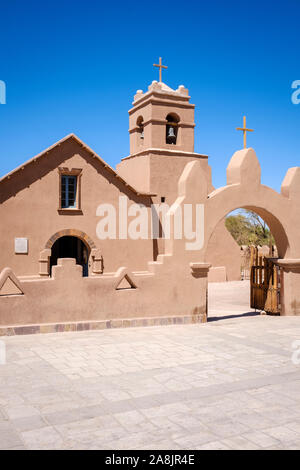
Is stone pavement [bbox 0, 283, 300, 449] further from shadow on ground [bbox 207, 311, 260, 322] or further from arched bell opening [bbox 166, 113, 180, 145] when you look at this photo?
arched bell opening [bbox 166, 113, 180, 145]

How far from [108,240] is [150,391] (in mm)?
13080

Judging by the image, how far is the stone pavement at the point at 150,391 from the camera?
482 centimetres

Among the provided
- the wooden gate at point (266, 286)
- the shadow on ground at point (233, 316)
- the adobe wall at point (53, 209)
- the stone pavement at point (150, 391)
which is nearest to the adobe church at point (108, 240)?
the adobe wall at point (53, 209)

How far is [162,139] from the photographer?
21.3 m

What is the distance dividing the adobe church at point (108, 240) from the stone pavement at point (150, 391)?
2.48 feet

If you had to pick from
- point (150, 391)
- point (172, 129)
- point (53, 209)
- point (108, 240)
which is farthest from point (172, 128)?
Result: point (150, 391)

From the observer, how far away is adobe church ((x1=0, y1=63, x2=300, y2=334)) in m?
10.4

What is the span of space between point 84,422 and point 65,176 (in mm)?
14552

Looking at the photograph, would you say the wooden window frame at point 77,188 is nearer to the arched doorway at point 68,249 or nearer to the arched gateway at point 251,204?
Result: the arched doorway at point 68,249

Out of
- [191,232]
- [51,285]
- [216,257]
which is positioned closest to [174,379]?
[51,285]

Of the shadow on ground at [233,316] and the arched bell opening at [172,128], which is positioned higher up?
the arched bell opening at [172,128]

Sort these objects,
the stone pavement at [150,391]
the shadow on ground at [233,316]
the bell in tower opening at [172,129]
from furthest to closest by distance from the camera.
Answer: the bell in tower opening at [172,129] → the shadow on ground at [233,316] → the stone pavement at [150,391]

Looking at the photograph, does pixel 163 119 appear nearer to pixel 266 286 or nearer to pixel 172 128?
pixel 172 128
